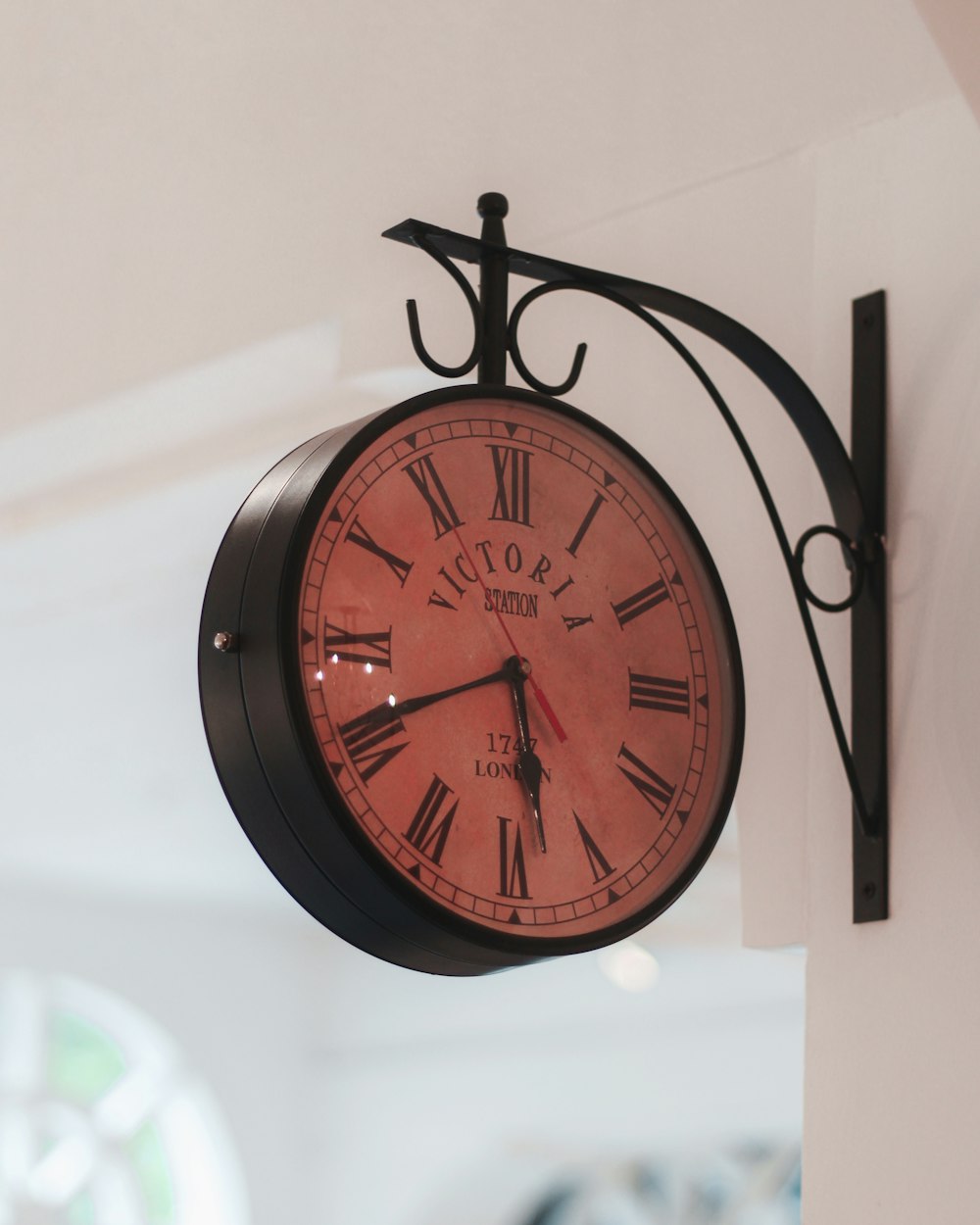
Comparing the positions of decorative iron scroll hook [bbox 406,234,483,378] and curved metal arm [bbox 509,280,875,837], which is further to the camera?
curved metal arm [bbox 509,280,875,837]

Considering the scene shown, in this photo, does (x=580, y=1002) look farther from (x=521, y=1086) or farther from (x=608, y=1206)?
(x=608, y=1206)

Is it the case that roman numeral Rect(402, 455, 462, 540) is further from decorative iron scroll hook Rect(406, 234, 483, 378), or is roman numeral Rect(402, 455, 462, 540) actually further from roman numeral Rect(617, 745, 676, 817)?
roman numeral Rect(617, 745, 676, 817)

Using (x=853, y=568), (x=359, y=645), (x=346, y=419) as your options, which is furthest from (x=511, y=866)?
(x=346, y=419)

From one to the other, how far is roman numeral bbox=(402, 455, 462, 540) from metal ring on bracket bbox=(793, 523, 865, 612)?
1.32 feet

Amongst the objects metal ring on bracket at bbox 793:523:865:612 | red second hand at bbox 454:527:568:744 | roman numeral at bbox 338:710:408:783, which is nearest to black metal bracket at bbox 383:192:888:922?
metal ring on bracket at bbox 793:523:865:612

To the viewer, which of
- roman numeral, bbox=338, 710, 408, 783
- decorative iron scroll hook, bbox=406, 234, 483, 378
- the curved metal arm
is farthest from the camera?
the curved metal arm

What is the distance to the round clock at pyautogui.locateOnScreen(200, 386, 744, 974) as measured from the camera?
3.15ft

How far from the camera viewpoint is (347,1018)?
4.25m

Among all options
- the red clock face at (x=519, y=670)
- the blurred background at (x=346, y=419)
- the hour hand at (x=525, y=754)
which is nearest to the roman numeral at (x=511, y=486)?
the red clock face at (x=519, y=670)

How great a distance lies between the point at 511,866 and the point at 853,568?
57 centimetres

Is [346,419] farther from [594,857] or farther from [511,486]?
[594,857]

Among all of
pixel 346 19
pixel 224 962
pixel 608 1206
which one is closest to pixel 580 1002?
pixel 608 1206

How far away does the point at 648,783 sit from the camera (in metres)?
1.09

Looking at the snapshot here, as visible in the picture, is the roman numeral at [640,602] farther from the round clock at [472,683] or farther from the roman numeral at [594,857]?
the roman numeral at [594,857]
